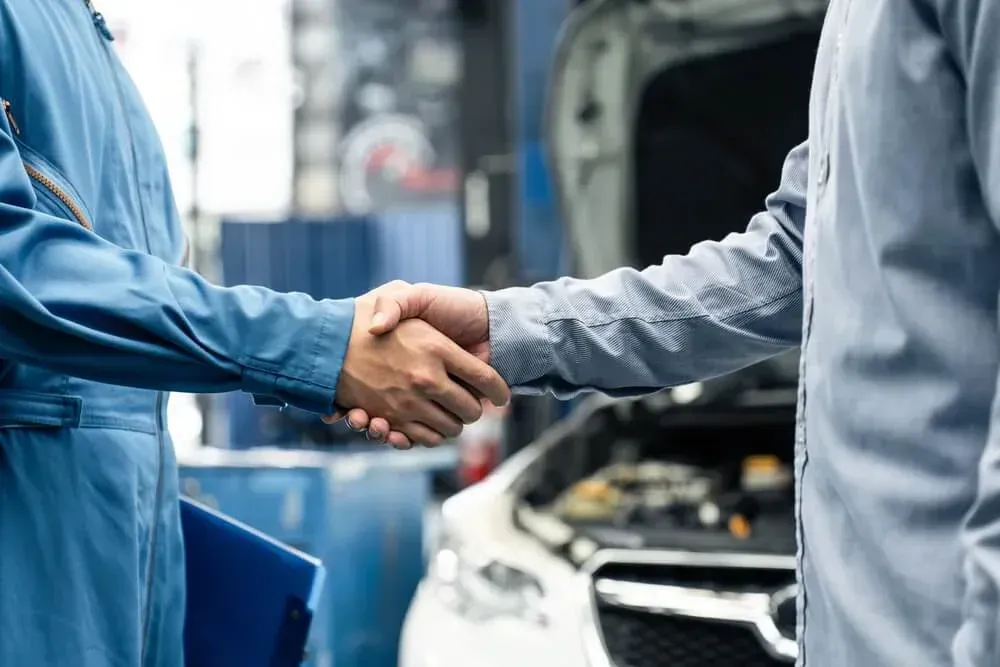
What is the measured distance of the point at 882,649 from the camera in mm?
794

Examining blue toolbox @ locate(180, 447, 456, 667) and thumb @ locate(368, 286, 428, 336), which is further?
blue toolbox @ locate(180, 447, 456, 667)

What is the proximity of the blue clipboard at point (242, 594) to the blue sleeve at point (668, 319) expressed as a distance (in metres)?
0.38

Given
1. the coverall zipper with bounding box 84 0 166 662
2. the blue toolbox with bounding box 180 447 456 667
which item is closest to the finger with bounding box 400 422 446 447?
the coverall zipper with bounding box 84 0 166 662

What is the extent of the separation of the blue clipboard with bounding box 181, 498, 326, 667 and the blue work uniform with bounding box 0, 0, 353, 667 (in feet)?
0.63

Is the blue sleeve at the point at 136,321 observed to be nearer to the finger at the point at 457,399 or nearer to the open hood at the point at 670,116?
the finger at the point at 457,399

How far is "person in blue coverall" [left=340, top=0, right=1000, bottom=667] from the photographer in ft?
2.39

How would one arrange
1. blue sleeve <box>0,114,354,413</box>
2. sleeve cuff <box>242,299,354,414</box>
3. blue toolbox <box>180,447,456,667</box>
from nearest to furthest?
1. blue sleeve <box>0,114,354,413</box>
2. sleeve cuff <box>242,299,354,414</box>
3. blue toolbox <box>180,447,456,667</box>

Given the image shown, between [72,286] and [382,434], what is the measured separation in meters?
0.43

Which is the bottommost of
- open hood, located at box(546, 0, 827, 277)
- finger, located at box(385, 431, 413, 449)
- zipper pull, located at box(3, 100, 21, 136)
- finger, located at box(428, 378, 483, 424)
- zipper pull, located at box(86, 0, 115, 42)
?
finger, located at box(385, 431, 413, 449)

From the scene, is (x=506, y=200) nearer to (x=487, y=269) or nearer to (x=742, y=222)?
(x=487, y=269)

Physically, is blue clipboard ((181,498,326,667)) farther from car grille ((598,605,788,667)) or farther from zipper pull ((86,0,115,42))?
car grille ((598,605,788,667))

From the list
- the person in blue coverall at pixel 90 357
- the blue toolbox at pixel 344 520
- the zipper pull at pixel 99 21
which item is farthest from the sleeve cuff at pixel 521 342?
the blue toolbox at pixel 344 520

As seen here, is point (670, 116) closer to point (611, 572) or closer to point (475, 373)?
point (611, 572)

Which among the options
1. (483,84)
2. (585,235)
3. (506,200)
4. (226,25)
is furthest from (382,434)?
(226,25)
